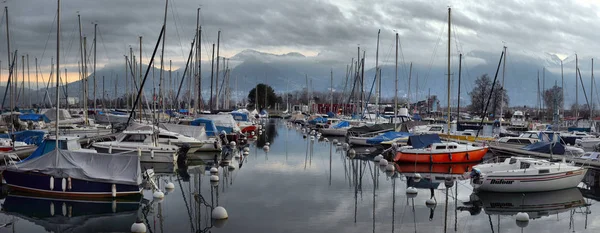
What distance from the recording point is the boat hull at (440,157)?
42.0 m

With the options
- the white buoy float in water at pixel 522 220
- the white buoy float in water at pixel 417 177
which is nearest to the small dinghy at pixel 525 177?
the white buoy float in water at pixel 417 177

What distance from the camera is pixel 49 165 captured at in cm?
2736

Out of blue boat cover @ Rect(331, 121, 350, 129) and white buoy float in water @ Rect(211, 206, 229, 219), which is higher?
blue boat cover @ Rect(331, 121, 350, 129)

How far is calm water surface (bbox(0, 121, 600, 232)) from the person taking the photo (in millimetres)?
23625

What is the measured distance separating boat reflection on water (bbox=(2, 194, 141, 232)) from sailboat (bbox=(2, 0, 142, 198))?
49cm

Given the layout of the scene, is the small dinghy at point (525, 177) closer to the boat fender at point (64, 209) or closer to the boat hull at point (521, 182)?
the boat hull at point (521, 182)

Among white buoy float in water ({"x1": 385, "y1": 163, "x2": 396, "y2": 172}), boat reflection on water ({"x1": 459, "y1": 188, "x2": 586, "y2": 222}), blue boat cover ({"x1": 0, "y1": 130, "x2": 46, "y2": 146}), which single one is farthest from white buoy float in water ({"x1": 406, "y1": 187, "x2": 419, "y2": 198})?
blue boat cover ({"x1": 0, "y1": 130, "x2": 46, "y2": 146})

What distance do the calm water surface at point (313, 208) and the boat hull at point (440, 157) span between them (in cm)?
354

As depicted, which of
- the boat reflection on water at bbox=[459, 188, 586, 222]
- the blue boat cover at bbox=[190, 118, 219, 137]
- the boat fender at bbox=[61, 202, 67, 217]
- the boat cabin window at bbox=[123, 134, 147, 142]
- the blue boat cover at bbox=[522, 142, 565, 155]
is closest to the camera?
the boat fender at bbox=[61, 202, 67, 217]

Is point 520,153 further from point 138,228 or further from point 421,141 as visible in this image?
point 138,228

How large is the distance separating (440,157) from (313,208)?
17772 mm

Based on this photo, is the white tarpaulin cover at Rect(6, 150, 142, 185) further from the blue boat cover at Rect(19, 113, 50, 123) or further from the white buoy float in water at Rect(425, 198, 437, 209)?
the blue boat cover at Rect(19, 113, 50, 123)

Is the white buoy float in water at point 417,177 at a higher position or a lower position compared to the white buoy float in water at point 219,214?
higher

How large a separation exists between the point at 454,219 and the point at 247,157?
2619 centimetres
